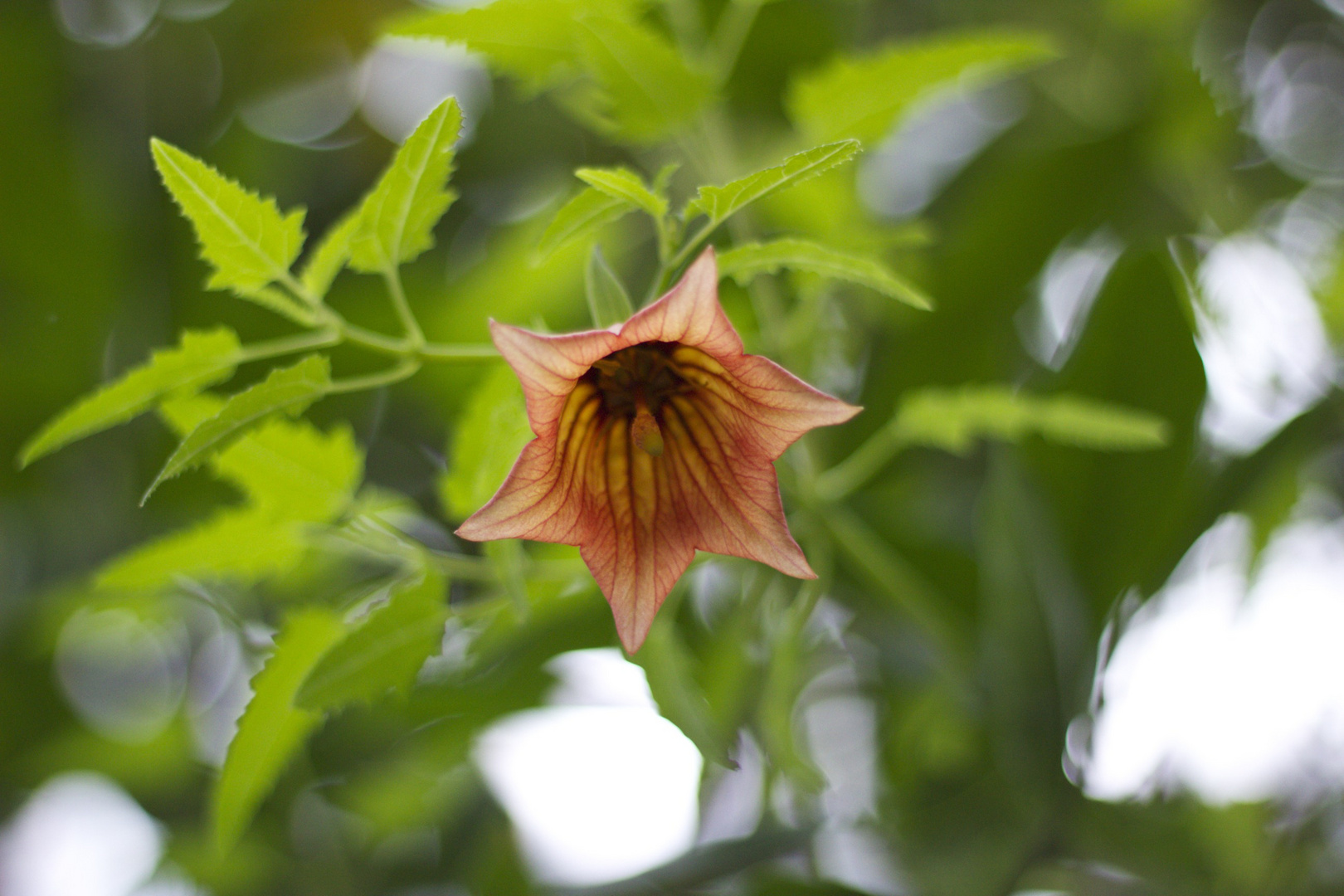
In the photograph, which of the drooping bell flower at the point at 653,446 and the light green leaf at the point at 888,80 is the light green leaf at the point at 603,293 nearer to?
the drooping bell flower at the point at 653,446

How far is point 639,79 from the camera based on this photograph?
2.33ft

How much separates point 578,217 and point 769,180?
98mm

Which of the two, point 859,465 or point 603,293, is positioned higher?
point 603,293

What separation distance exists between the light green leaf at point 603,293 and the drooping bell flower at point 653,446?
1.2 inches

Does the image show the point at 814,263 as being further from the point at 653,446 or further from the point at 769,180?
the point at 653,446

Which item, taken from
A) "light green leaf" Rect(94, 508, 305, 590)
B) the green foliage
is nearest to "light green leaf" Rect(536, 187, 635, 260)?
the green foliage

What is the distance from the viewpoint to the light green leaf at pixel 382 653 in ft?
1.91

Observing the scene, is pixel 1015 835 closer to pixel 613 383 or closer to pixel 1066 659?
pixel 1066 659

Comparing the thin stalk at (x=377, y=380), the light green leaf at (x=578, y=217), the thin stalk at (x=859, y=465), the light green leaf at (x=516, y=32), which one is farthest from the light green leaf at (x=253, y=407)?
the thin stalk at (x=859, y=465)

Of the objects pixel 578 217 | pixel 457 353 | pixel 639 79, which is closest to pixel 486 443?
pixel 457 353

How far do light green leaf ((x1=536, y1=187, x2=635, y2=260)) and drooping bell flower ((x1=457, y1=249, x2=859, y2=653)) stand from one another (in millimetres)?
50

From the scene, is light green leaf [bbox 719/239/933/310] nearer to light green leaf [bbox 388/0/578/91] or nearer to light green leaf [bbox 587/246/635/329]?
light green leaf [bbox 587/246/635/329]

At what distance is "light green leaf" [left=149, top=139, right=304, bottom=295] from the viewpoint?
20.4 inches

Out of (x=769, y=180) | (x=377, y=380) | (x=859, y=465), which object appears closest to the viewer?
(x=769, y=180)
